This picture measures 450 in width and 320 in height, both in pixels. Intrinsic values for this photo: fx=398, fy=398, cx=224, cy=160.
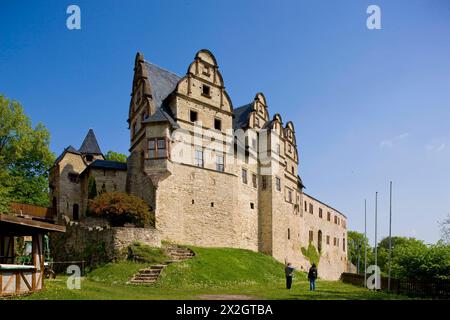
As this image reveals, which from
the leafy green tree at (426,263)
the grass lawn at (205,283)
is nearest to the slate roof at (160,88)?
the grass lawn at (205,283)

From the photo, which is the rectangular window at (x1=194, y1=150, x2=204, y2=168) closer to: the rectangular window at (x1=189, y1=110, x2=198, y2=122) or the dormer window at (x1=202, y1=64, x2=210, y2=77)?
the rectangular window at (x1=189, y1=110, x2=198, y2=122)

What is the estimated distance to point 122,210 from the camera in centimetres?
2838

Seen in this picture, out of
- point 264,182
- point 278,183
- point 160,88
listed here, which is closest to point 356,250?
point 278,183

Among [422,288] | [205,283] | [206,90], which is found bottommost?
[422,288]

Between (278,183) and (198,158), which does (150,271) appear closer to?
(198,158)

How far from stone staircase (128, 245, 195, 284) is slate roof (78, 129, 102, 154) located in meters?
20.3

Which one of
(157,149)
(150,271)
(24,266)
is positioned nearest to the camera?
(24,266)

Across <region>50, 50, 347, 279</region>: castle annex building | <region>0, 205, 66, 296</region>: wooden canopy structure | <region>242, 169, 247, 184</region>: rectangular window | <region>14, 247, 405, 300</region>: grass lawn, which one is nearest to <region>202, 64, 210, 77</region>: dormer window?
<region>50, 50, 347, 279</region>: castle annex building

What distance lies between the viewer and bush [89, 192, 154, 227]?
28.5 m

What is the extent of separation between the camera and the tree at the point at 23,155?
142 ft

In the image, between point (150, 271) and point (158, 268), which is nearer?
point (150, 271)

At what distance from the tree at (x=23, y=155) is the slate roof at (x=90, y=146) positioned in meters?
5.75

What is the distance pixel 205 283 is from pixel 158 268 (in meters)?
3.15

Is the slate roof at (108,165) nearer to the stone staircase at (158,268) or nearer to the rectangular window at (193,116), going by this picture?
the rectangular window at (193,116)
